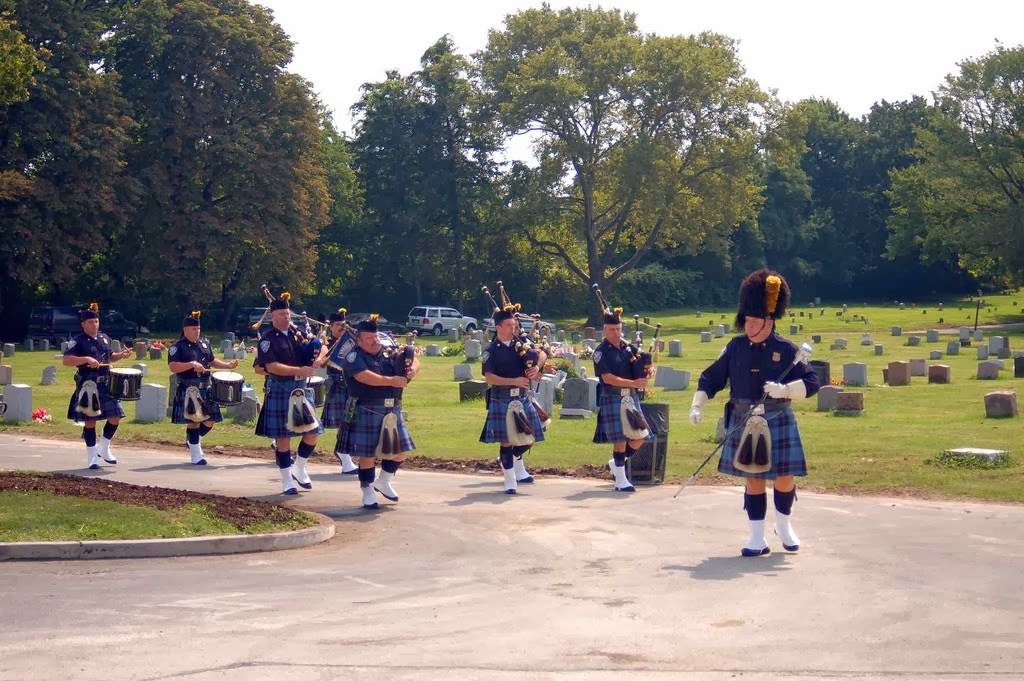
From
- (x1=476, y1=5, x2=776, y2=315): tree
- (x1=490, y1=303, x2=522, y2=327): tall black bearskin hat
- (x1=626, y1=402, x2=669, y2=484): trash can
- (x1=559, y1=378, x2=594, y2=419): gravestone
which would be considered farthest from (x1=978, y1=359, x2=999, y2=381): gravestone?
(x1=476, y1=5, x2=776, y2=315): tree

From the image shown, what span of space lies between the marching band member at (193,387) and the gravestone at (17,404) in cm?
650

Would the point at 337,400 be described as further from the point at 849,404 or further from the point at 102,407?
the point at 849,404

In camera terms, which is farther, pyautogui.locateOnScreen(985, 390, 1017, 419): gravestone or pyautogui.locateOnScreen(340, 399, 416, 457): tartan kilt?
pyautogui.locateOnScreen(985, 390, 1017, 419): gravestone

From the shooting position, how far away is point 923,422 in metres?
20.0

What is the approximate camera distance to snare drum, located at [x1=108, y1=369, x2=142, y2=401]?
Answer: 52.1ft

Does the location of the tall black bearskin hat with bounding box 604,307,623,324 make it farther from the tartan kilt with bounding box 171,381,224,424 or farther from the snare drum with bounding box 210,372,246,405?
the tartan kilt with bounding box 171,381,224,424

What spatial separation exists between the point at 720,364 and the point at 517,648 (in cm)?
407

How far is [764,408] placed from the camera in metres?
9.99

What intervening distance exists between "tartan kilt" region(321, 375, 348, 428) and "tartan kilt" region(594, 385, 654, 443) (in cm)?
389

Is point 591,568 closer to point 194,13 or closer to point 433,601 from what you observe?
point 433,601

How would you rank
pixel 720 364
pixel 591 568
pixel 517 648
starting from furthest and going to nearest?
pixel 720 364
pixel 591 568
pixel 517 648

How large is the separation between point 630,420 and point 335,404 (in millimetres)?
4449

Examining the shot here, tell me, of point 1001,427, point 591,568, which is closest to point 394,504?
point 591,568

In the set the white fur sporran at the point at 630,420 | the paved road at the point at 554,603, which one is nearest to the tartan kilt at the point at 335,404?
the paved road at the point at 554,603
